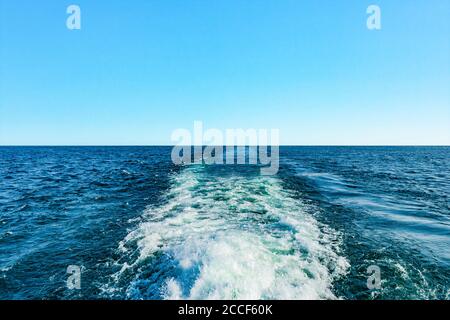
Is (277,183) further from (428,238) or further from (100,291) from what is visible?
(100,291)

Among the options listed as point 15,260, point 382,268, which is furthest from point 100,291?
point 382,268

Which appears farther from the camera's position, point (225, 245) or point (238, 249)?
point (225, 245)

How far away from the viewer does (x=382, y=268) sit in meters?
7.00

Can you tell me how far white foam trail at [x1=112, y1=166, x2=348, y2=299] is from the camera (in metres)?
5.79

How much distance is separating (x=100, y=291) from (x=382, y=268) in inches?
288

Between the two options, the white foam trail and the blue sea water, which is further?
the blue sea water

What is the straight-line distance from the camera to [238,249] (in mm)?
7480

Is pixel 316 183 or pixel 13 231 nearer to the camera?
pixel 13 231

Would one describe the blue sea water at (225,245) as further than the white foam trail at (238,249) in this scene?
Yes

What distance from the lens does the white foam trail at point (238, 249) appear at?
579cm

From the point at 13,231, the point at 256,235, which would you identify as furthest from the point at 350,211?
the point at 13,231
